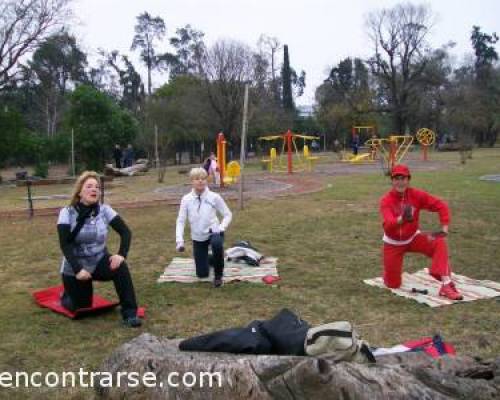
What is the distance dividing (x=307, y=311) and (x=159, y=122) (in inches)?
1471

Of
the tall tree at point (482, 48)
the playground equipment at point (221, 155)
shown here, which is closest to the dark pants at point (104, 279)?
the playground equipment at point (221, 155)

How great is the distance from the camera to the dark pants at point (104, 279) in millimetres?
5137

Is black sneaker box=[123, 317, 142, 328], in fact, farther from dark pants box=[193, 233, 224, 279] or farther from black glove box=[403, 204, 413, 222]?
black glove box=[403, 204, 413, 222]

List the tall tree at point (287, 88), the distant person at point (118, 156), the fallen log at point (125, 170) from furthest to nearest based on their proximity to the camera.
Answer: the tall tree at point (287, 88), the distant person at point (118, 156), the fallen log at point (125, 170)

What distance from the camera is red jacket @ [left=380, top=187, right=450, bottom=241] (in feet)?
19.9

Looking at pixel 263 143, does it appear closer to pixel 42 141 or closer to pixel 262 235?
pixel 42 141

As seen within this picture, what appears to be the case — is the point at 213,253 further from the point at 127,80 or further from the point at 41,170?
the point at 127,80

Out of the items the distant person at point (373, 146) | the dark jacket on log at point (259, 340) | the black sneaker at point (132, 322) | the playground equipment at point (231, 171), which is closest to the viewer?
the dark jacket on log at point (259, 340)

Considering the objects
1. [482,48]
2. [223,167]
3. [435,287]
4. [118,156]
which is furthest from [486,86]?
[435,287]

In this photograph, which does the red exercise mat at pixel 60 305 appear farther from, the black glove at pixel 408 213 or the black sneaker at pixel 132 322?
the black glove at pixel 408 213

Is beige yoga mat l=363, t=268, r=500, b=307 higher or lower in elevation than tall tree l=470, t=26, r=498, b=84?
lower

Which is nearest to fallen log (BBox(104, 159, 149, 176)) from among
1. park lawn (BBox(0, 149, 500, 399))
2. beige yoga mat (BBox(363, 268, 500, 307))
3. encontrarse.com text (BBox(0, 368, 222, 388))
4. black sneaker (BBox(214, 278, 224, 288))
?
park lawn (BBox(0, 149, 500, 399))

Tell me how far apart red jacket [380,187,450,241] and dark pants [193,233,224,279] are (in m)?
1.86

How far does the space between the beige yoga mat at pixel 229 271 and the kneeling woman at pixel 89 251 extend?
1493mm
